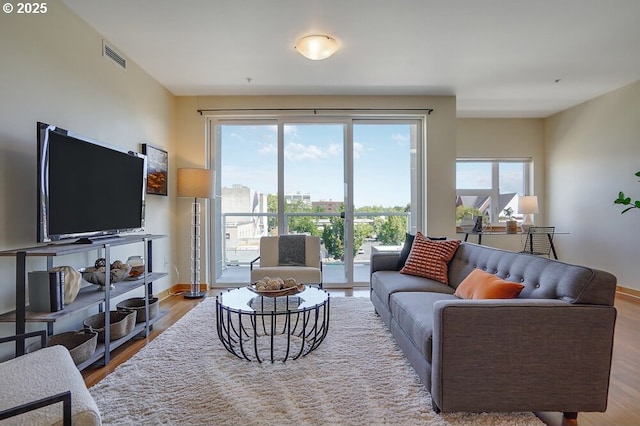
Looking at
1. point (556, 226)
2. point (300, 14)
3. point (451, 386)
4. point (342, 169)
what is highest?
point (300, 14)

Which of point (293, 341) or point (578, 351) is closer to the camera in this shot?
point (578, 351)

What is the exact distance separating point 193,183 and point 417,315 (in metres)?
3.22

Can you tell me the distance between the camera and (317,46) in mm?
2955

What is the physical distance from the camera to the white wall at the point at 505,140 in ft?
18.8

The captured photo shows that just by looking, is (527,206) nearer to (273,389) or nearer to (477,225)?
(477,225)

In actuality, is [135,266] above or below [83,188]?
below

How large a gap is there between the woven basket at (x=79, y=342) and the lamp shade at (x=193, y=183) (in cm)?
205

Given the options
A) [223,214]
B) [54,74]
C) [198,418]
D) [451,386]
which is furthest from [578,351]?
[223,214]

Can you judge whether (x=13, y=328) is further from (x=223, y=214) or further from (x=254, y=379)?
(x=223, y=214)

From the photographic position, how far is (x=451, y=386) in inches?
62.6

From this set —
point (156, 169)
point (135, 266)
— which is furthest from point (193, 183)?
point (135, 266)

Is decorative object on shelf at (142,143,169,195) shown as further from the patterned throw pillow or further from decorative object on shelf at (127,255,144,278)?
the patterned throw pillow

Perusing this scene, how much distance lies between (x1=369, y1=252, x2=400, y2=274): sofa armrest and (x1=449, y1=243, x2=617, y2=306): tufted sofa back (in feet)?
3.19

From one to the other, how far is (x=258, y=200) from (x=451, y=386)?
12.0 ft
